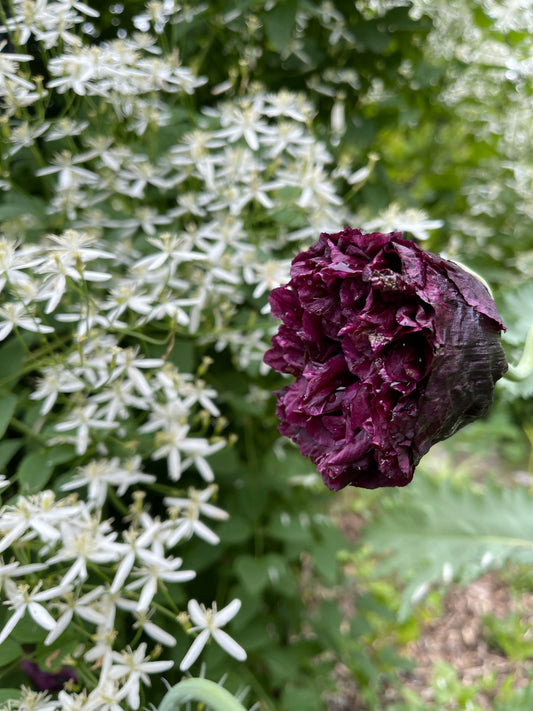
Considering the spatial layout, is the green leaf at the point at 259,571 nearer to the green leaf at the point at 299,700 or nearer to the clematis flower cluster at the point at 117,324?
the clematis flower cluster at the point at 117,324

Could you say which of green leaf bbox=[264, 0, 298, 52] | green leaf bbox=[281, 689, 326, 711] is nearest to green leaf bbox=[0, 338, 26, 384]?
green leaf bbox=[264, 0, 298, 52]

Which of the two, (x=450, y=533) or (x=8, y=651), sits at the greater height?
(x=8, y=651)

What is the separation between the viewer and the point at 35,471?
2.57 feet

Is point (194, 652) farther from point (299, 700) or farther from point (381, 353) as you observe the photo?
point (299, 700)

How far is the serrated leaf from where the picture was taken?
1.09m

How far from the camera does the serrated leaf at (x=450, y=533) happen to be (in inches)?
42.8

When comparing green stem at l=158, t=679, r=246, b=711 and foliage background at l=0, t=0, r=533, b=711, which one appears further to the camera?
foliage background at l=0, t=0, r=533, b=711

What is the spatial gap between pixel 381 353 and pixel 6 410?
0.47m

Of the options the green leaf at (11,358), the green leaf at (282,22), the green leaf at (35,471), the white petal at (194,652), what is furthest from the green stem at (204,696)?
the green leaf at (282,22)

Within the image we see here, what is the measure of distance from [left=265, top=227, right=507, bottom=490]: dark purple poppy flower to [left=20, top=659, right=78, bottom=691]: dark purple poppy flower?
48 cm

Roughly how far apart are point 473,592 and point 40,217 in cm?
172

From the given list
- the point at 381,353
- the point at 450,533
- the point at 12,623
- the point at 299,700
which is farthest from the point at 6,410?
the point at 450,533

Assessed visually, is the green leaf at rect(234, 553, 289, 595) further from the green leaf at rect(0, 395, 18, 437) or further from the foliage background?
the green leaf at rect(0, 395, 18, 437)

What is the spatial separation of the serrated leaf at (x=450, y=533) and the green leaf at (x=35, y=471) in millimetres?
655
